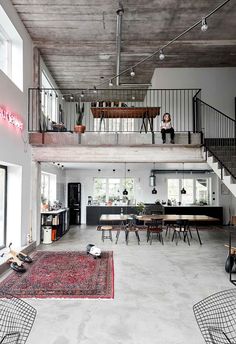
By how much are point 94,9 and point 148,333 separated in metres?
6.42

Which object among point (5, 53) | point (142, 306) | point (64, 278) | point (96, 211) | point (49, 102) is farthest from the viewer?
point (96, 211)

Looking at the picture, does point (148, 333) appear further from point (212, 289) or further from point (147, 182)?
point (147, 182)

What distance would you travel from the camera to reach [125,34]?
7.80m

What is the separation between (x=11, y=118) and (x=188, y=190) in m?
10.4

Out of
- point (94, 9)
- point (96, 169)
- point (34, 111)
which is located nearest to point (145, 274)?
point (34, 111)

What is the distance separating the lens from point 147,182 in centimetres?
1456

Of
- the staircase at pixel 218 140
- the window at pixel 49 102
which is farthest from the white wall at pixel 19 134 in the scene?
the staircase at pixel 218 140

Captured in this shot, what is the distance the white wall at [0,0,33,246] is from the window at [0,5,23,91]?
163 millimetres

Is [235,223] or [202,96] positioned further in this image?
[235,223]

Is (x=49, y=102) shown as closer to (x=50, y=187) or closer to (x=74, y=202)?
(x=50, y=187)

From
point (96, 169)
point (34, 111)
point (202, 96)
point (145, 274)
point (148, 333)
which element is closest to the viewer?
point (148, 333)

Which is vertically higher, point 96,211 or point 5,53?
point 5,53

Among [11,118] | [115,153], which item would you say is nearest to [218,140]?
[115,153]

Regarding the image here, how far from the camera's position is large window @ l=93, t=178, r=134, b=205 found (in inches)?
572
